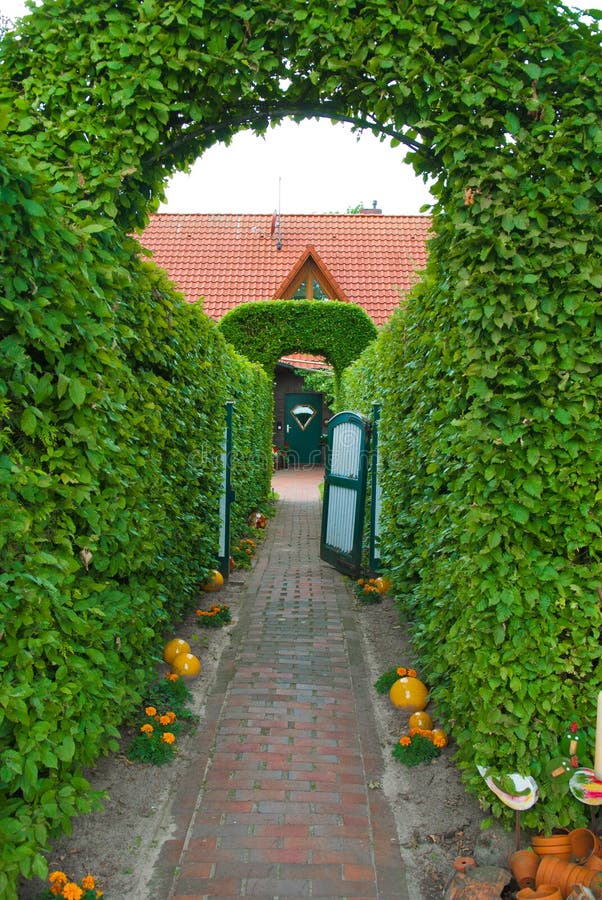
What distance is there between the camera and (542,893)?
246cm

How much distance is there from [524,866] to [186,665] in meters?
2.61

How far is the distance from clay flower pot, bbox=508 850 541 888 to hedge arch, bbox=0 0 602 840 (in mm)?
156

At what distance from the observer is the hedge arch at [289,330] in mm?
14578

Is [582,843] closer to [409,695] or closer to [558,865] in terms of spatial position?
[558,865]

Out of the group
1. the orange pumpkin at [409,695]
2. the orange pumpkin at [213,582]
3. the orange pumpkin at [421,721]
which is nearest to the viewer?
the orange pumpkin at [421,721]

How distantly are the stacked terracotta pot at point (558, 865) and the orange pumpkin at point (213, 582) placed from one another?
13.6 feet

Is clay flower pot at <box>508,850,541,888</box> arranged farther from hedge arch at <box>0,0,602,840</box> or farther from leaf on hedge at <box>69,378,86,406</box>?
leaf on hedge at <box>69,378,86,406</box>

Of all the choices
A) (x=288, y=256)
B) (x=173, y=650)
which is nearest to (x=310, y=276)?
(x=288, y=256)

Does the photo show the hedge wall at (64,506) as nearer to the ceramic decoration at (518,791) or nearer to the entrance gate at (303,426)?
the ceramic decoration at (518,791)

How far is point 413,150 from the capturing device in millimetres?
3357

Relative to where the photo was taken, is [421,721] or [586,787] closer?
[586,787]

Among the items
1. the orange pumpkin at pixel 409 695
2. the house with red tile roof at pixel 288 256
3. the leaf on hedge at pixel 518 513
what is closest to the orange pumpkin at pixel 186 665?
the orange pumpkin at pixel 409 695

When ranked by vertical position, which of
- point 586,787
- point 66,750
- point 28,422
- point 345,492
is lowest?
point 586,787

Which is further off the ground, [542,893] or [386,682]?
[542,893]
